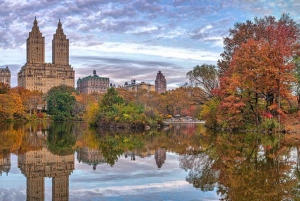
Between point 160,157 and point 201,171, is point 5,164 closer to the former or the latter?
point 160,157

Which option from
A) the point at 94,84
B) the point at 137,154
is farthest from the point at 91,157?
the point at 94,84

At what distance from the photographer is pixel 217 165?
13.4 m

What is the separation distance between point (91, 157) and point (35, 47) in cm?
16147

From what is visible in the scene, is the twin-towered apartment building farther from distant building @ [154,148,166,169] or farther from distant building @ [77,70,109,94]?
distant building @ [154,148,166,169]

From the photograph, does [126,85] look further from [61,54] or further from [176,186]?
[176,186]

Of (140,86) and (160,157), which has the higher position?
(140,86)

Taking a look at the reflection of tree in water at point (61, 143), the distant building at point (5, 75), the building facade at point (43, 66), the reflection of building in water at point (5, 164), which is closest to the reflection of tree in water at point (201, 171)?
the reflection of tree in water at point (61, 143)

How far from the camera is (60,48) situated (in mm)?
173000

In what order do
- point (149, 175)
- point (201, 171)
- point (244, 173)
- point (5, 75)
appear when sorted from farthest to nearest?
point (5, 75) → point (201, 171) → point (149, 175) → point (244, 173)

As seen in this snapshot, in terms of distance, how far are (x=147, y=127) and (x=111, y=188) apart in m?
33.1

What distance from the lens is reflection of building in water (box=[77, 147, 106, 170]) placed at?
14836mm

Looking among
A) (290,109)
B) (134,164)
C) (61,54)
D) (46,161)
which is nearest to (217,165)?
(134,164)

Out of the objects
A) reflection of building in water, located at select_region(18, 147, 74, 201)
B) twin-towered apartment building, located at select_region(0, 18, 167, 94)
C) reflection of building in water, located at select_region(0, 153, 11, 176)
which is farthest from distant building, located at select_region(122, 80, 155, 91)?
reflection of building in water, located at select_region(0, 153, 11, 176)

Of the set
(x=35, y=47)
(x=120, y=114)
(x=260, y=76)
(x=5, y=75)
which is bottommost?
(x=120, y=114)
